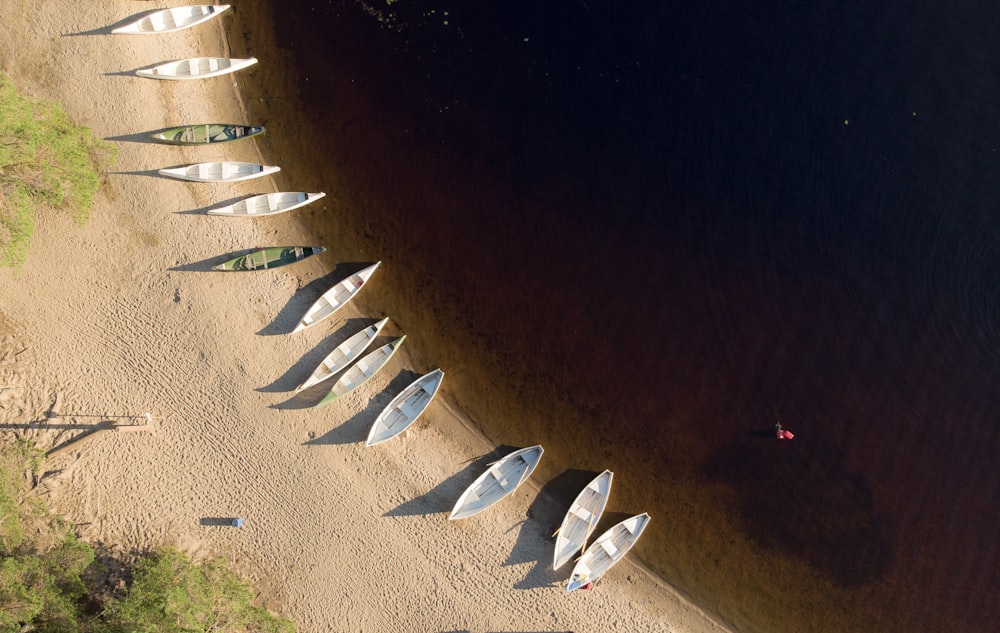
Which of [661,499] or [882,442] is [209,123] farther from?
[882,442]

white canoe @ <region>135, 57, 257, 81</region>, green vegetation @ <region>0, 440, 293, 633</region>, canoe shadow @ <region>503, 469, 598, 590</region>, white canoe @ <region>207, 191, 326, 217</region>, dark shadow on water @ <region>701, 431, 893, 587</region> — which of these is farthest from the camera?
dark shadow on water @ <region>701, 431, 893, 587</region>

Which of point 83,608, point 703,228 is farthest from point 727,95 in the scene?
point 83,608

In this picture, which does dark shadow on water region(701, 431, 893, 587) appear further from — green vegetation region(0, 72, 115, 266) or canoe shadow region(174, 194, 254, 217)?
green vegetation region(0, 72, 115, 266)

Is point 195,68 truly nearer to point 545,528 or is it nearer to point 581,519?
point 545,528

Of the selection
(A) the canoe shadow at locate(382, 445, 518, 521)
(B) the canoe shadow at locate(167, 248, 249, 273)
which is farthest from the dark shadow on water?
(B) the canoe shadow at locate(167, 248, 249, 273)

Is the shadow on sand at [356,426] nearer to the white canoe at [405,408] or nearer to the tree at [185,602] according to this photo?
the white canoe at [405,408]

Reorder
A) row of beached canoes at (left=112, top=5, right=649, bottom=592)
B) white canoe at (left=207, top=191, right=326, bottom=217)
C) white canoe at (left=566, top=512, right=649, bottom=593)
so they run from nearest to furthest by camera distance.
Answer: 1. white canoe at (left=566, top=512, right=649, bottom=593)
2. row of beached canoes at (left=112, top=5, right=649, bottom=592)
3. white canoe at (left=207, top=191, right=326, bottom=217)
